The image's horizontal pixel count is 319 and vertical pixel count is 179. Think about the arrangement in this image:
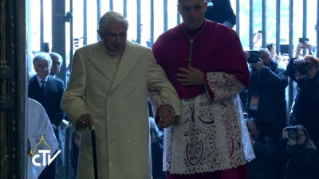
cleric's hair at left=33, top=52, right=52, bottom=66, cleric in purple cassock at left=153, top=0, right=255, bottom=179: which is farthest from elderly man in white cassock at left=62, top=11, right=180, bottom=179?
cleric's hair at left=33, top=52, right=52, bottom=66

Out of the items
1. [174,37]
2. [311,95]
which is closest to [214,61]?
[174,37]

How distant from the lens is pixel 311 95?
303 inches

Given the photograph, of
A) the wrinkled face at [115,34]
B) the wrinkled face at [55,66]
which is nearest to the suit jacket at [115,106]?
the wrinkled face at [115,34]

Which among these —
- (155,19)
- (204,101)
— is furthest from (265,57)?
(204,101)

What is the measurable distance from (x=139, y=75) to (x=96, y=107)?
31 centimetres

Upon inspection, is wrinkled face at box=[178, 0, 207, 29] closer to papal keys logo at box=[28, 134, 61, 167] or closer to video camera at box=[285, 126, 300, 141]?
papal keys logo at box=[28, 134, 61, 167]

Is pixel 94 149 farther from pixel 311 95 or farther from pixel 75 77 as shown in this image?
pixel 311 95

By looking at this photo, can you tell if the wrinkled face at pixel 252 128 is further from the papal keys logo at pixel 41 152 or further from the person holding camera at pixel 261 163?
the papal keys logo at pixel 41 152

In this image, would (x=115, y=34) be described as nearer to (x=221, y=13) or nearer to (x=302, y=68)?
(x=221, y=13)

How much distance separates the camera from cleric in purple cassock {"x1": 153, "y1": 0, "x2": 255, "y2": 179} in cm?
495

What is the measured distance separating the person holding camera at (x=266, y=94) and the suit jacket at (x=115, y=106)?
A: 3.20 m

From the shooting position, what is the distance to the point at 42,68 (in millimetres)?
8109

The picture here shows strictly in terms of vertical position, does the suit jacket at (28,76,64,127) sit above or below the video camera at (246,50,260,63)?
below

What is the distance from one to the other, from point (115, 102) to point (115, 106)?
0.02m
